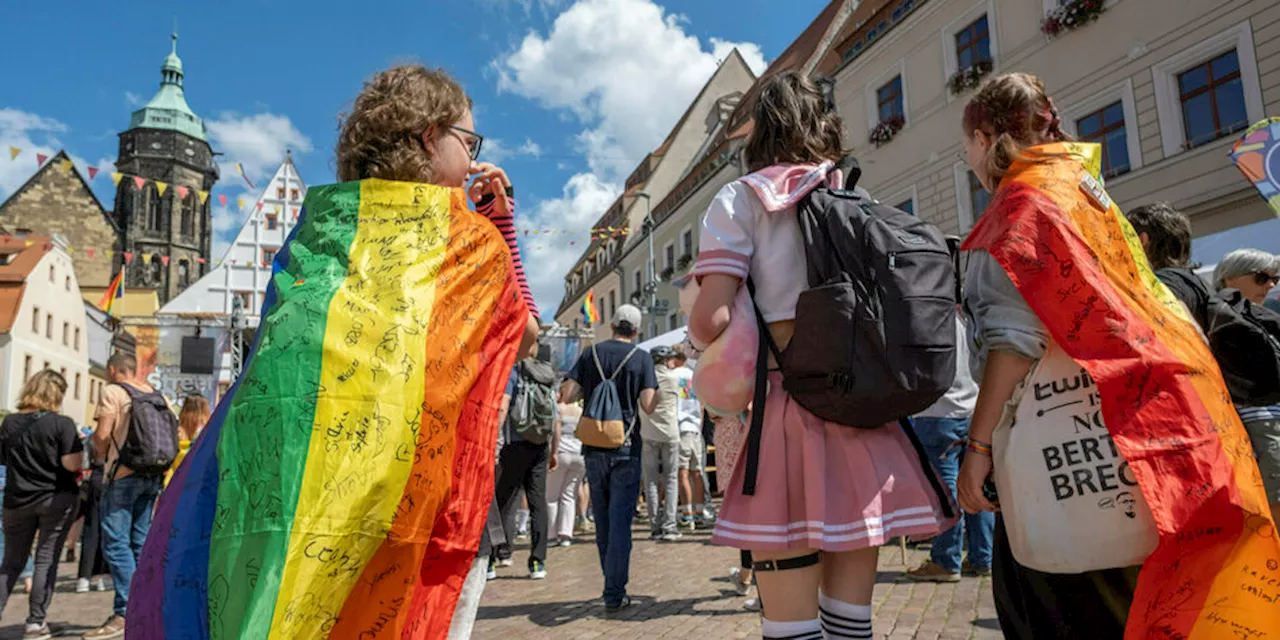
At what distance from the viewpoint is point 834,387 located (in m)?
Result: 2.09

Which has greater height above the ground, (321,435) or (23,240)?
(23,240)

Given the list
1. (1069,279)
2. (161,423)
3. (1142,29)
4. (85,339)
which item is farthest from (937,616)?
(85,339)

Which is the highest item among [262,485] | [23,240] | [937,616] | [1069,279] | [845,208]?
[23,240]

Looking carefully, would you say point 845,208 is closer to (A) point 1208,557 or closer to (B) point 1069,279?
(B) point 1069,279

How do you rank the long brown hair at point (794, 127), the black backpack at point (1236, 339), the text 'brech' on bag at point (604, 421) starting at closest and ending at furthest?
the long brown hair at point (794, 127)
the black backpack at point (1236, 339)
the text 'brech' on bag at point (604, 421)

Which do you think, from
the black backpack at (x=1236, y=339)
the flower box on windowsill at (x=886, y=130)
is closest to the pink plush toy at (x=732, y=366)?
the black backpack at (x=1236, y=339)

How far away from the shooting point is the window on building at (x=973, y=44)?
18.7 meters

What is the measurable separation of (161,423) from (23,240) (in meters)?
48.4

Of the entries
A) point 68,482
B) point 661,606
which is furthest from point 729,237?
point 68,482

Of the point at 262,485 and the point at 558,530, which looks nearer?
the point at 262,485

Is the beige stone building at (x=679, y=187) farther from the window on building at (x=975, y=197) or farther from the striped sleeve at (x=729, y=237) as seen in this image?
the striped sleeve at (x=729, y=237)

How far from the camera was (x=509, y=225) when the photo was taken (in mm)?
2475

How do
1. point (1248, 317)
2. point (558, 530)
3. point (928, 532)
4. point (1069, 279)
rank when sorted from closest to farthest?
1. point (1069, 279)
2. point (928, 532)
3. point (1248, 317)
4. point (558, 530)

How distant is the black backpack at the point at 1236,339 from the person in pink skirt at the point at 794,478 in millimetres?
1752
